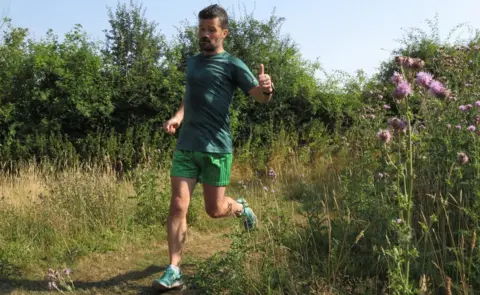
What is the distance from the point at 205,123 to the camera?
11.0 ft

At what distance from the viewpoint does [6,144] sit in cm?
851

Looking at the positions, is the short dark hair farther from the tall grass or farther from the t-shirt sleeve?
the tall grass

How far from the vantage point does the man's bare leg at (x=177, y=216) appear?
3348mm

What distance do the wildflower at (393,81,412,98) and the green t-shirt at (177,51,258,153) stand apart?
1309mm

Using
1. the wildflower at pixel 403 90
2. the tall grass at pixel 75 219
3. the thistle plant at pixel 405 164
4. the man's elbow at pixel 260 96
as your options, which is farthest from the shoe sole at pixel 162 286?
the wildflower at pixel 403 90

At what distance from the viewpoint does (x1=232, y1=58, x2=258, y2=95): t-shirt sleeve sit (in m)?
3.34

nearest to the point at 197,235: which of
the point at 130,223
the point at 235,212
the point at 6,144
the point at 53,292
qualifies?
the point at 130,223

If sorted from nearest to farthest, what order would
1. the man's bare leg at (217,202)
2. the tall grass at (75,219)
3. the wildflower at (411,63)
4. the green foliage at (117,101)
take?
1. the wildflower at (411,63)
2. the man's bare leg at (217,202)
3. the tall grass at (75,219)
4. the green foliage at (117,101)

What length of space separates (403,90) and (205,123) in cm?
155

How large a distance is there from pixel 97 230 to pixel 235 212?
1.65m

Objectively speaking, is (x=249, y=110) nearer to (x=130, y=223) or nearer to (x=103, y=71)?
(x=103, y=71)

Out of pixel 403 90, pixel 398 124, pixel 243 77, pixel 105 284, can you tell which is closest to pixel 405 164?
pixel 398 124

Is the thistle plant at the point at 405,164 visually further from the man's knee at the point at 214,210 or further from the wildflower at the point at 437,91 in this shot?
the man's knee at the point at 214,210

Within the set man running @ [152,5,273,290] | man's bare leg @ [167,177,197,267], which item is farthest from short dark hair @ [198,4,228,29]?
man's bare leg @ [167,177,197,267]
